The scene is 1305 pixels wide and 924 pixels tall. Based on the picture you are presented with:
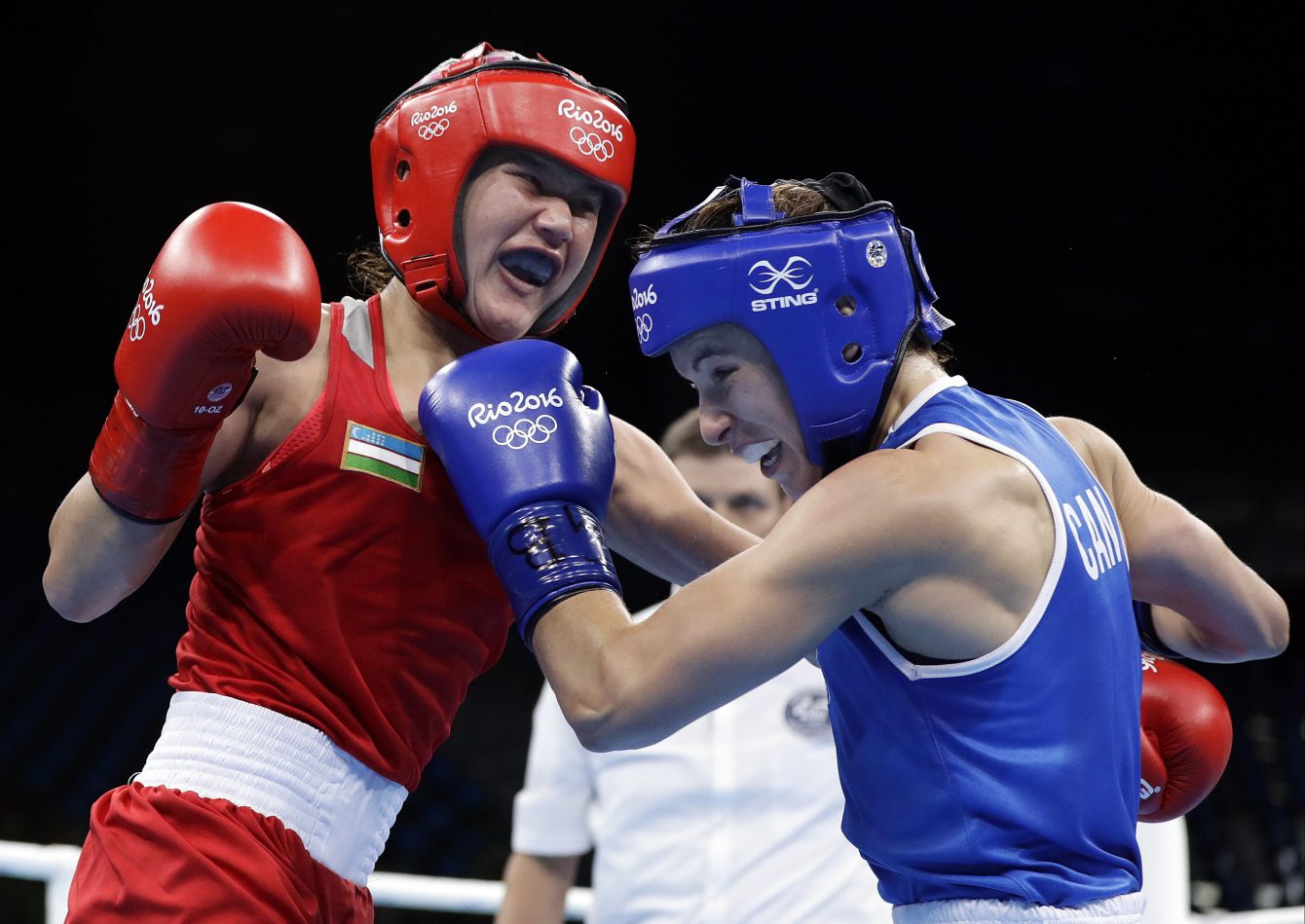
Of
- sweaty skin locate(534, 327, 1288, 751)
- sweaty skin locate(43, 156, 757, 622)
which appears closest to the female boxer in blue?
sweaty skin locate(534, 327, 1288, 751)

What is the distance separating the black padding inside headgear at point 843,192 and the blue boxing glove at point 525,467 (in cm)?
49

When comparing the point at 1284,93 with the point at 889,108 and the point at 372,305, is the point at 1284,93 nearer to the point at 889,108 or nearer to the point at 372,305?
the point at 889,108

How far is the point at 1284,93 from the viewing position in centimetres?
984

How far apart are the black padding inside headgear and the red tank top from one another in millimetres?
708

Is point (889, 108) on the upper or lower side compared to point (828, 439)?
lower

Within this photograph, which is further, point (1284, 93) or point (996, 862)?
point (1284, 93)

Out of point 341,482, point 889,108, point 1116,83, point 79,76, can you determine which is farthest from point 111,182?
point 341,482

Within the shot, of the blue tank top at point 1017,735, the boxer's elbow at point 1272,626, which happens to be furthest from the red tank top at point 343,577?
the boxer's elbow at point 1272,626

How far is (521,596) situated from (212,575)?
19.2 inches

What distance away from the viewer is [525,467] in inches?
78.4

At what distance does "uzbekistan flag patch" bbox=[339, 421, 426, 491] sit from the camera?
6.54 feet

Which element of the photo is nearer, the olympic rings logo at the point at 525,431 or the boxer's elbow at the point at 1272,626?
the olympic rings logo at the point at 525,431

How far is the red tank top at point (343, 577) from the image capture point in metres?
1.98

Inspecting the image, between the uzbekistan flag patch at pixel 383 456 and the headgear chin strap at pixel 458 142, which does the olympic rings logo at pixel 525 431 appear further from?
the headgear chin strap at pixel 458 142
